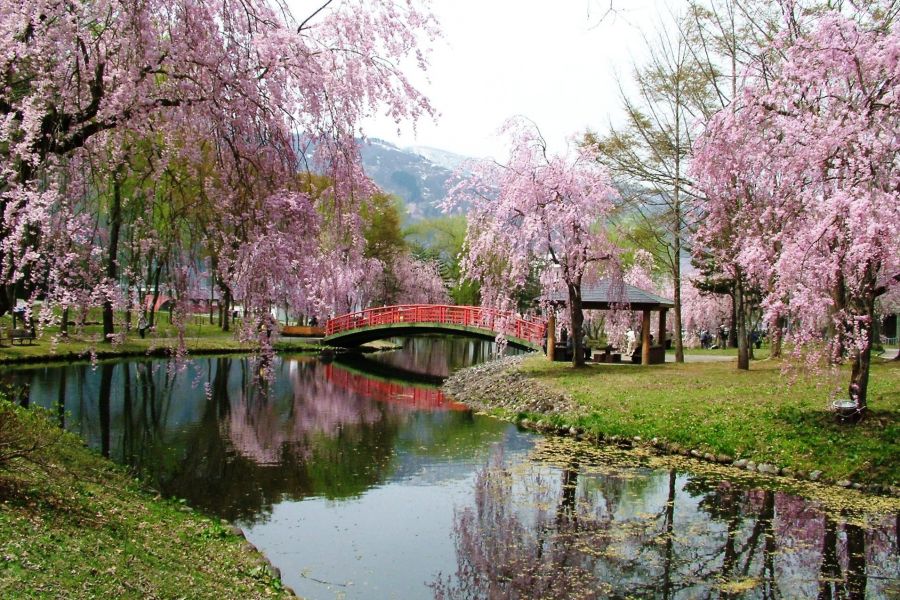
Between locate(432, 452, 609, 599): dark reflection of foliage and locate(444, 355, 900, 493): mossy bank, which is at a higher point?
locate(444, 355, 900, 493): mossy bank

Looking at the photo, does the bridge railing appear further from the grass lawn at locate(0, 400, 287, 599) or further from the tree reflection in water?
the grass lawn at locate(0, 400, 287, 599)

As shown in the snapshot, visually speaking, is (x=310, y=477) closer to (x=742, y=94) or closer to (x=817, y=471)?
(x=817, y=471)

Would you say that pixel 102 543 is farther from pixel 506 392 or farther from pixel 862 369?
pixel 506 392

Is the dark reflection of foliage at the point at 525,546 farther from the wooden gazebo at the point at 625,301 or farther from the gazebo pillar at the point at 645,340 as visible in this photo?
the gazebo pillar at the point at 645,340

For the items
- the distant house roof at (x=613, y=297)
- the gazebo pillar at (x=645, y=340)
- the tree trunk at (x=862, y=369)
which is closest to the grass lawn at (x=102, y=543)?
the tree trunk at (x=862, y=369)

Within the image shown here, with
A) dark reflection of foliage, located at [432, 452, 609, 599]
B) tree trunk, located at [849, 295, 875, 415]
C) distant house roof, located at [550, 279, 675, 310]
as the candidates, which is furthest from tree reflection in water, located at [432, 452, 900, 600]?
distant house roof, located at [550, 279, 675, 310]

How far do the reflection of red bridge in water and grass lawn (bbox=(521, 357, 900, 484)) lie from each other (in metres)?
3.37

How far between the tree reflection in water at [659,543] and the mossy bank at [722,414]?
1.34m

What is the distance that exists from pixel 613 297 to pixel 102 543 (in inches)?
724

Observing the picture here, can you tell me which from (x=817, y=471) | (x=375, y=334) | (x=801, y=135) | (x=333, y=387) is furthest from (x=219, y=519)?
(x=375, y=334)

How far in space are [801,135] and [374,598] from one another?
905 centimetres

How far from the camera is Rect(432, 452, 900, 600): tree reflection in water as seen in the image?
23.3 feet

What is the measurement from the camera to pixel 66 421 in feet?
46.7

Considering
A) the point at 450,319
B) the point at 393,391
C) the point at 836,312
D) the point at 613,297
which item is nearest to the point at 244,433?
the point at 393,391
